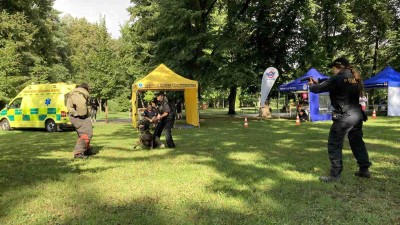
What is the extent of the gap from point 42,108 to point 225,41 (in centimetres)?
1132

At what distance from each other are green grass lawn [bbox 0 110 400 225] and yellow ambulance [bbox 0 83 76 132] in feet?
25.3

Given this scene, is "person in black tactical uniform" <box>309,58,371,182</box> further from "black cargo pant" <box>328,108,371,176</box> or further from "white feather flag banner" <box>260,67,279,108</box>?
"white feather flag banner" <box>260,67,279,108</box>

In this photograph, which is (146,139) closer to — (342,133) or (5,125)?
(342,133)

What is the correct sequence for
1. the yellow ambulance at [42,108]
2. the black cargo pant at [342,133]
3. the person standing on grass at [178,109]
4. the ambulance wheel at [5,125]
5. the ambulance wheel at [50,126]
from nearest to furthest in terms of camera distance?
the black cargo pant at [342,133], the yellow ambulance at [42,108], the ambulance wheel at [50,126], the ambulance wheel at [5,125], the person standing on grass at [178,109]

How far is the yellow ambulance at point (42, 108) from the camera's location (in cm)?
Result: 1673

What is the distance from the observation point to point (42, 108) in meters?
17.2

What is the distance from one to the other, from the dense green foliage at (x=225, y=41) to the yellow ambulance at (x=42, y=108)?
406 cm

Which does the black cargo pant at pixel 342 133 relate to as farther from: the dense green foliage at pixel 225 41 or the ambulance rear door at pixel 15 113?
the ambulance rear door at pixel 15 113

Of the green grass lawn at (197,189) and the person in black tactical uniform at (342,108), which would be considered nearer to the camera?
the green grass lawn at (197,189)

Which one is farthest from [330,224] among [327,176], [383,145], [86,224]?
[383,145]

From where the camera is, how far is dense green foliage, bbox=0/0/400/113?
22047 mm

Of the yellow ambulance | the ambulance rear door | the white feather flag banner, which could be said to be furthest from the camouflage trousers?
the white feather flag banner

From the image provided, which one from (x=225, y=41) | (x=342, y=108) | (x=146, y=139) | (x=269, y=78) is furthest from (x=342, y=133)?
(x=225, y=41)

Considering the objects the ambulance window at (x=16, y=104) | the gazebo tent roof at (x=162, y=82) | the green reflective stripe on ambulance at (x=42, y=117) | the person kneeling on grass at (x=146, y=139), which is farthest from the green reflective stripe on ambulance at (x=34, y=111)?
the person kneeling on grass at (x=146, y=139)
